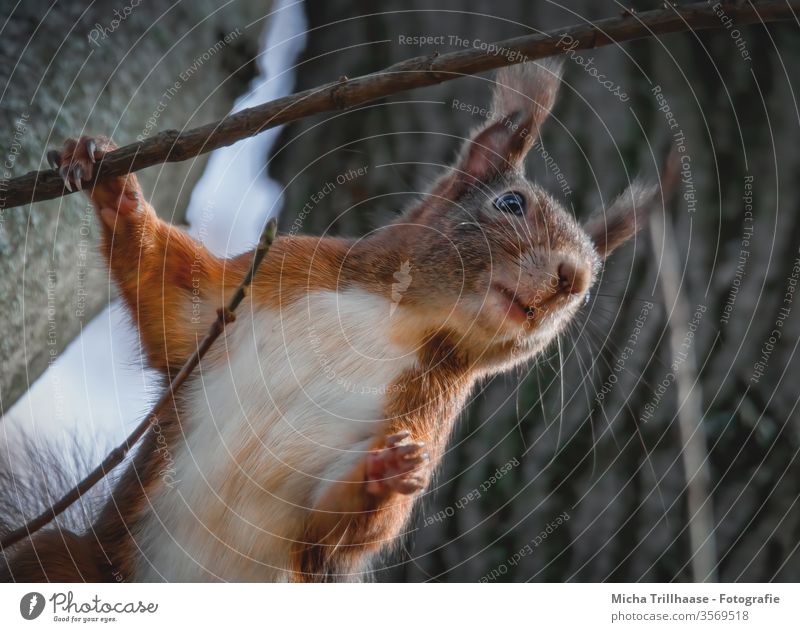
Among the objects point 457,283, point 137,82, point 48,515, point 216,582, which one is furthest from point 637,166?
point 48,515

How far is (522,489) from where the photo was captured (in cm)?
140

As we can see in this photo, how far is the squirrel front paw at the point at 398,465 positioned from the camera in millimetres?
1023

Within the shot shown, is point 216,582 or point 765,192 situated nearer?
point 216,582

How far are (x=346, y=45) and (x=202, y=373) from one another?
0.61 meters

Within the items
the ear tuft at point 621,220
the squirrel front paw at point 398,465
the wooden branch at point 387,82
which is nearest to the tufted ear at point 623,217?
the ear tuft at point 621,220

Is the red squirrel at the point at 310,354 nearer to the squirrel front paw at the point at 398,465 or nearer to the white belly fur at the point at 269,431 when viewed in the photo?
the white belly fur at the point at 269,431

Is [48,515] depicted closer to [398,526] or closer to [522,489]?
[398,526]

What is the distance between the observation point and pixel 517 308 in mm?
1180

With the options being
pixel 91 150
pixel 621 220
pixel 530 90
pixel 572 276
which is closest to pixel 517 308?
pixel 572 276

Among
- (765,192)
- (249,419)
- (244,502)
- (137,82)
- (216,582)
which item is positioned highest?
(137,82)

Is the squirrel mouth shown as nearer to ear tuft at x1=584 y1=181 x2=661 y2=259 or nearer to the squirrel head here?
the squirrel head

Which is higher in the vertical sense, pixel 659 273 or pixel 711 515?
pixel 659 273

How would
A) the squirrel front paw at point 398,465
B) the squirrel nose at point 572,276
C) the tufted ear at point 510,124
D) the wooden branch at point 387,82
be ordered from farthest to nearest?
the tufted ear at point 510,124
the squirrel nose at point 572,276
the squirrel front paw at point 398,465
the wooden branch at point 387,82

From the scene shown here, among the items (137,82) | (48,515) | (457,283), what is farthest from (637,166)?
(48,515)
